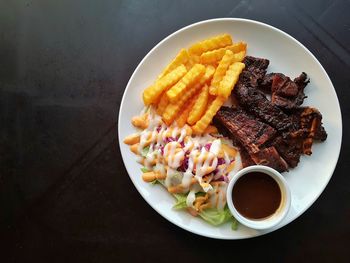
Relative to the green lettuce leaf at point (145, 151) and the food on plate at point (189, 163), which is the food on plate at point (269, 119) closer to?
the food on plate at point (189, 163)

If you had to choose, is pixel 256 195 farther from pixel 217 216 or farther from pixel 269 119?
pixel 269 119

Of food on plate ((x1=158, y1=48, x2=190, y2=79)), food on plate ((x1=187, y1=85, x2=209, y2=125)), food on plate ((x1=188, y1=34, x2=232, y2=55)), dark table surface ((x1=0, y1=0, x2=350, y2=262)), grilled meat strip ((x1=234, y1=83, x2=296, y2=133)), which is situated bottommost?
dark table surface ((x1=0, y1=0, x2=350, y2=262))

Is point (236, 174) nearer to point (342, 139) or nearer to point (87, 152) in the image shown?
point (342, 139)

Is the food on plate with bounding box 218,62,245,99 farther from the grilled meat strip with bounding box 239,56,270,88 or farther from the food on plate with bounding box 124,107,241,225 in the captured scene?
the food on plate with bounding box 124,107,241,225

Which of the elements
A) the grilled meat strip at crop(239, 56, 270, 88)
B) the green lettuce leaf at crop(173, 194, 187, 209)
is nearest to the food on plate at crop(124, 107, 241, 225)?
the green lettuce leaf at crop(173, 194, 187, 209)

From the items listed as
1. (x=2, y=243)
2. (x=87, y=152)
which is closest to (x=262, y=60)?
(x=87, y=152)
